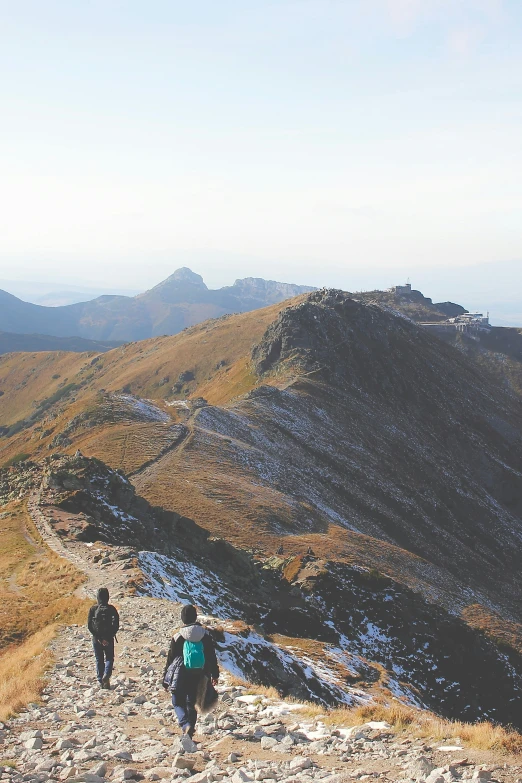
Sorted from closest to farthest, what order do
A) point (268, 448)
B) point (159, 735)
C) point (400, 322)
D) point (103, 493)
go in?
1. point (159, 735)
2. point (103, 493)
3. point (268, 448)
4. point (400, 322)

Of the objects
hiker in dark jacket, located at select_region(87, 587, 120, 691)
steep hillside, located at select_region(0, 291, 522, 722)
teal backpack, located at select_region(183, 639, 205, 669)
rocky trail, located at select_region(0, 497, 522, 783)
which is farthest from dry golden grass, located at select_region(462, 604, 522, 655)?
teal backpack, located at select_region(183, 639, 205, 669)

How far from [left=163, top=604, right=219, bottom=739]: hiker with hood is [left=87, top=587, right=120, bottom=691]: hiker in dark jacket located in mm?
3965

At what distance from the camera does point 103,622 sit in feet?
49.0

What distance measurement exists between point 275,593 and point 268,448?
37.1 m

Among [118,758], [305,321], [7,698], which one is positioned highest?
[305,321]

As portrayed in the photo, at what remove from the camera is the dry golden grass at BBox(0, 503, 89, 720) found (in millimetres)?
14648

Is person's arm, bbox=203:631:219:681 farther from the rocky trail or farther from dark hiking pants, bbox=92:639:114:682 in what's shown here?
dark hiking pants, bbox=92:639:114:682

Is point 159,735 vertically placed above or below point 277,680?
above

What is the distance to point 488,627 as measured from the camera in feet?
159

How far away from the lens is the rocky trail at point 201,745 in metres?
9.43

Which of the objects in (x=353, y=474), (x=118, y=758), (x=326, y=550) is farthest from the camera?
(x=353, y=474)

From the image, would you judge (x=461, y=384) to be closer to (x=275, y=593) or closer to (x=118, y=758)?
(x=275, y=593)

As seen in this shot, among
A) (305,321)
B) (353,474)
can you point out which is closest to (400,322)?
(305,321)

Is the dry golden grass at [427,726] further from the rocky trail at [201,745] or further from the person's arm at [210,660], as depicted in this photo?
the person's arm at [210,660]
